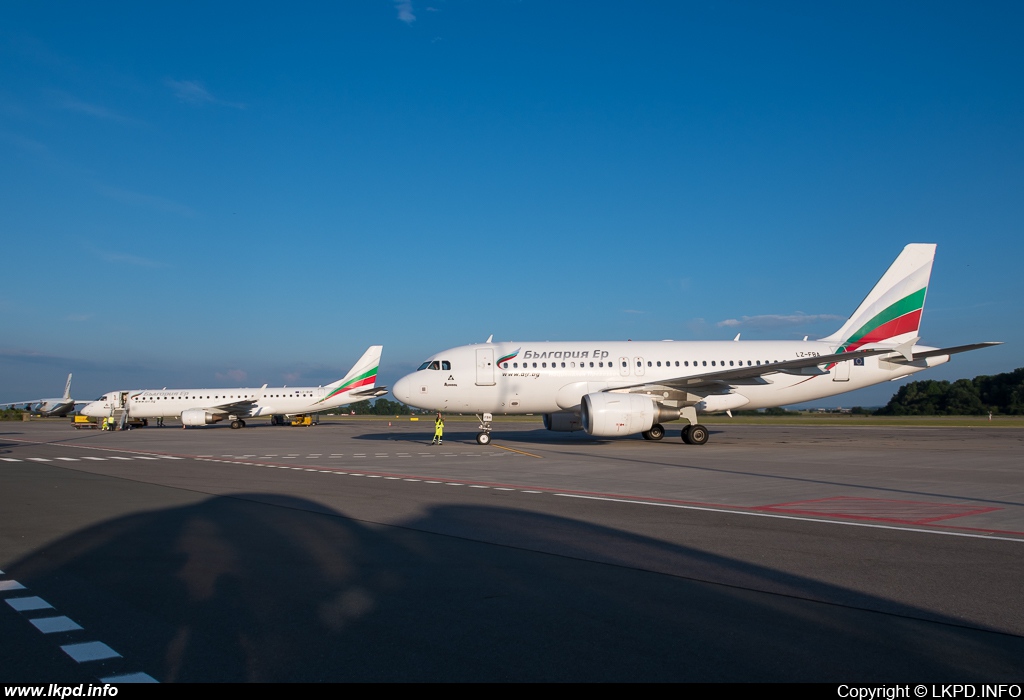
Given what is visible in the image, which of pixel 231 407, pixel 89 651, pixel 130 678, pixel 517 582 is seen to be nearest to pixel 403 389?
pixel 517 582

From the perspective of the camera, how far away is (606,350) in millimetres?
26828

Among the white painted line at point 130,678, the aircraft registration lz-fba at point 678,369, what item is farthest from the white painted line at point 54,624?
the aircraft registration lz-fba at point 678,369

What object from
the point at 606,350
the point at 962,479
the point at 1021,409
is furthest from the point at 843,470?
the point at 1021,409

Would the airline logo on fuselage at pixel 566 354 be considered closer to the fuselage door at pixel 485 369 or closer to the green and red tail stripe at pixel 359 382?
the fuselage door at pixel 485 369

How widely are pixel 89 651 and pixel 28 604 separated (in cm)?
167

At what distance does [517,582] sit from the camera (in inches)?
243

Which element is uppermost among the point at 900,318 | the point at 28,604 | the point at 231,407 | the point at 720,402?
the point at 900,318

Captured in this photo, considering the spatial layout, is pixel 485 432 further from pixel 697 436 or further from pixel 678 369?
pixel 697 436

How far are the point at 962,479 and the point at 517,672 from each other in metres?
13.7

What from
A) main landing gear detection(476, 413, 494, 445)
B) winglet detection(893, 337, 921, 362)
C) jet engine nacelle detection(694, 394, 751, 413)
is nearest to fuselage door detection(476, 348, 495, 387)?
main landing gear detection(476, 413, 494, 445)

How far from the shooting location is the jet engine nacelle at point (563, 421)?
2762cm

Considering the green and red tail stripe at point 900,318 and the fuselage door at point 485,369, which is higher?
the green and red tail stripe at point 900,318

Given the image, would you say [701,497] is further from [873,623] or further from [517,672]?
[517,672]

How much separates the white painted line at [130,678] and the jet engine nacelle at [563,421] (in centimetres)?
2375
